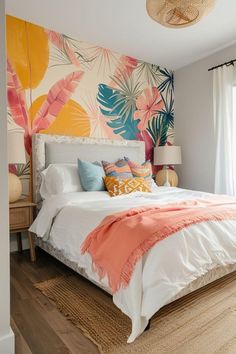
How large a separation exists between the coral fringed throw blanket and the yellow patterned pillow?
30.8 inches

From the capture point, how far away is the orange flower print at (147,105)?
157 inches

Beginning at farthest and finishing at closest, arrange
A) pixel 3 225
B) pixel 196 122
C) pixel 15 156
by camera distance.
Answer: pixel 196 122 → pixel 15 156 → pixel 3 225

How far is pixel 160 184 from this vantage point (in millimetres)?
4012

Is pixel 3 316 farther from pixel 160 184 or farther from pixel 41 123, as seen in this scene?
pixel 160 184

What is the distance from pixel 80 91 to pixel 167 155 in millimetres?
1605

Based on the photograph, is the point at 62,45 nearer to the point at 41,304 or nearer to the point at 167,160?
the point at 167,160

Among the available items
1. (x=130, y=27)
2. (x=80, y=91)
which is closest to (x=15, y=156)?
(x=80, y=91)

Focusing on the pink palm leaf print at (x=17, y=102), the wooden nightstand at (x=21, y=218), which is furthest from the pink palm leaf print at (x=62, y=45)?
the wooden nightstand at (x=21, y=218)

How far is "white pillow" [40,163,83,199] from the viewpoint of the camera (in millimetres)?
2645

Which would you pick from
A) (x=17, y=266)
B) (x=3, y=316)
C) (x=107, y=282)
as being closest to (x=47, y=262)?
(x=17, y=266)

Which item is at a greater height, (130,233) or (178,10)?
(178,10)

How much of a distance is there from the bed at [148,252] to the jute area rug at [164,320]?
12cm

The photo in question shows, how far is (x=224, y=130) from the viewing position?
349 centimetres

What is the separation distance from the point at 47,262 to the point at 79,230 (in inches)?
37.2
